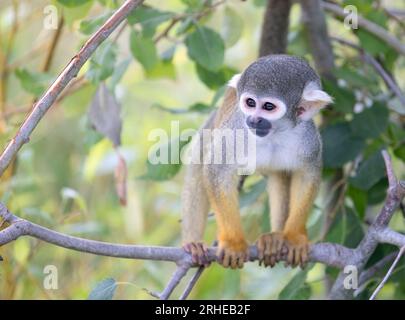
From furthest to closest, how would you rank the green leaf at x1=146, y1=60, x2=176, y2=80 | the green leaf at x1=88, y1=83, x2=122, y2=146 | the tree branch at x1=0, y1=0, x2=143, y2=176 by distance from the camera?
the green leaf at x1=146, y1=60, x2=176, y2=80
the green leaf at x1=88, y1=83, x2=122, y2=146
the tree branch at x1=0, y1=0, x2=143, y2=176

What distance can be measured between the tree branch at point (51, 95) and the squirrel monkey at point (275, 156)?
897 mm

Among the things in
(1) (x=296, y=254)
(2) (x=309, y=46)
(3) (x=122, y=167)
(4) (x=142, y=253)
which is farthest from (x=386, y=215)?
(2) (x=309, y=46)

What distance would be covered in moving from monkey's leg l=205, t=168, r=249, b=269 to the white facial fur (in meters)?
0.32

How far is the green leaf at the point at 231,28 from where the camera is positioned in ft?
14.0

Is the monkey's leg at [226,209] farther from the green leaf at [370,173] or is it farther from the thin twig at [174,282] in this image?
the green leaf at [370,173]

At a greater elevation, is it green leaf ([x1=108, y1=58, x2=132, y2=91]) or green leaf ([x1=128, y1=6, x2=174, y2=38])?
green leaf ([x1=128, y1=6, x2=174, y2=38])

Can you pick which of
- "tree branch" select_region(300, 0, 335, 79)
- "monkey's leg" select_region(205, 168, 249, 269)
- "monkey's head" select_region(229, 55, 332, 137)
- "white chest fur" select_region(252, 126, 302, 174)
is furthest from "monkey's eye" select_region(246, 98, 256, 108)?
"tree branch" select_region(300, 0, 335, 79)

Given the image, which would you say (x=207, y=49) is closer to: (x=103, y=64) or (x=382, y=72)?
(x=103, y=64)

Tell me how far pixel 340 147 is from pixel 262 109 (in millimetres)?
777

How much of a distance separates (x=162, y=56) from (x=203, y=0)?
55 cm

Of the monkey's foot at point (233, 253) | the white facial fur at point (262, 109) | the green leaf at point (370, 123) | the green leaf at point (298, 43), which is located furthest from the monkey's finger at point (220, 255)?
the green leaf at point (298, 43)

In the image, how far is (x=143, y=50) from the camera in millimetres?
3814

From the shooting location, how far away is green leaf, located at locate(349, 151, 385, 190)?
149 inches

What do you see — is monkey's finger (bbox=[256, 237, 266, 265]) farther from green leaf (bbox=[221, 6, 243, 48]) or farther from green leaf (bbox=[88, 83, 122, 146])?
green leaf (bbox=[221, 6, 243, 48])
